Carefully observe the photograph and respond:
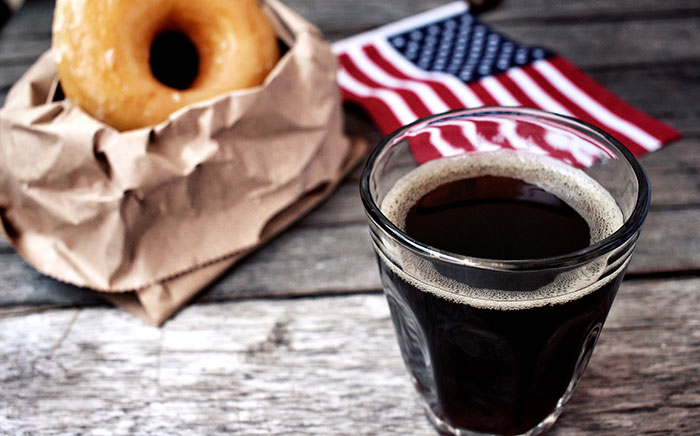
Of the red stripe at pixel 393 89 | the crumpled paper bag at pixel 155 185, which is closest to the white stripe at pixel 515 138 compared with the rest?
the crumpled paper bag at pixel 155 185

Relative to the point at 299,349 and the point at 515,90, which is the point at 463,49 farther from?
the point at 299,349

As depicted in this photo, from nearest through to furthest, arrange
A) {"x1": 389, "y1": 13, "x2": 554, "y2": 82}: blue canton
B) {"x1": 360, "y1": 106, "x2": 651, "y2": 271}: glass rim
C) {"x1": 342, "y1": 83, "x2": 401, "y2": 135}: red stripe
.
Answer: {"x1": 360, "y1": 106, "x2": 651, "y2": 271}: glass rim → {"x1": 342, "y1": 83, "x2": 401, "y2": 135}: red stripe → {"x1": 389, "y1": 13, "x2": 554, "y2": 82}: blue canton

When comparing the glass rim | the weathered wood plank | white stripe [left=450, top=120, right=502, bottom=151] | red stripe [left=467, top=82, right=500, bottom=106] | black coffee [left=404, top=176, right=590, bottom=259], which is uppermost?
the glass rim

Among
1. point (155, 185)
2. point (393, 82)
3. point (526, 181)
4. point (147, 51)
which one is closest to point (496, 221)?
point (526, 181)

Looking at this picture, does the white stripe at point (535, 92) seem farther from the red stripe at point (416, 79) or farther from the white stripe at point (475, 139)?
the white stripe at point (475, 139)

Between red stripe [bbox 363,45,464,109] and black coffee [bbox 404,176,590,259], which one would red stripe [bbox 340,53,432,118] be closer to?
red stripe [bbox 363,45,464,109]

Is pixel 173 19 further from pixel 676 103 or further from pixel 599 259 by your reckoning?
pixel 676 103

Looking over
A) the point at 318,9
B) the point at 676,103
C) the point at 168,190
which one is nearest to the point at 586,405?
the point at 168,190

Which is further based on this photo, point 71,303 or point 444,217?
point 71,303

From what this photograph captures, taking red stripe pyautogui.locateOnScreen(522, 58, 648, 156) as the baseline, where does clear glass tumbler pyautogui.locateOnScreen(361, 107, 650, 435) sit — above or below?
above

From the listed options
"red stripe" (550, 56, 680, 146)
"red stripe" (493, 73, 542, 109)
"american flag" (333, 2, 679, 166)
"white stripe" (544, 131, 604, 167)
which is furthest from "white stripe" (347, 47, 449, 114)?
"white stripe" (544, 131, 604, 167)
